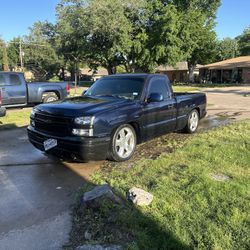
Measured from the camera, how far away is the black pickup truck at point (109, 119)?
5.37m

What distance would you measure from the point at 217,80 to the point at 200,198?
50.3 m

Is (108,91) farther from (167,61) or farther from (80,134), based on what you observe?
(167,61)

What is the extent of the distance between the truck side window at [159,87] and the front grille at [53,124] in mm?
2118

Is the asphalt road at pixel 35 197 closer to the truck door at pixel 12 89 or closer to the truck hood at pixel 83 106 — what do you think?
the truck hood at pixel 83 106

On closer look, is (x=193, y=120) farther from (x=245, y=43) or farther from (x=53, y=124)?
(x=245, y=43)

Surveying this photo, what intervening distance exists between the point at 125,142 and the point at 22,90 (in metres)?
8.72

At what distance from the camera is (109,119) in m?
5.61

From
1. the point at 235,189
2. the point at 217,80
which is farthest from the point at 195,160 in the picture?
the point at 217,80

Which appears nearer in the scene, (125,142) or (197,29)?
(125,142)

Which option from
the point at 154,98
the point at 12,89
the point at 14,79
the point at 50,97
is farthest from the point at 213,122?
the point at 14,79

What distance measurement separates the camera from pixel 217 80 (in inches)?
2047

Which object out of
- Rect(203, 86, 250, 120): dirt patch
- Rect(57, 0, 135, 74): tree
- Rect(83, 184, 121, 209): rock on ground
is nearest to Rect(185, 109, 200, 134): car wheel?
Rect(203, 86, 250, 120): dirt patch

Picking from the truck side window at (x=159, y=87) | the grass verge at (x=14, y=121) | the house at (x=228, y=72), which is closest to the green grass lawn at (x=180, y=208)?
the truck side window at (x=159, y=87)

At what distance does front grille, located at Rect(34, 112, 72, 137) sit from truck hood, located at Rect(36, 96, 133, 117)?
0.09 metres
